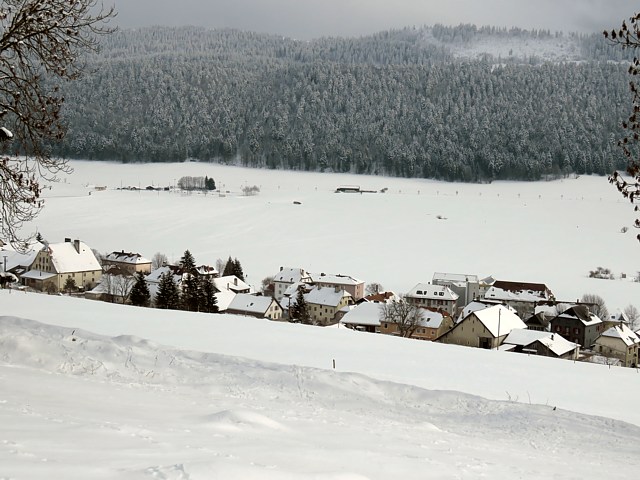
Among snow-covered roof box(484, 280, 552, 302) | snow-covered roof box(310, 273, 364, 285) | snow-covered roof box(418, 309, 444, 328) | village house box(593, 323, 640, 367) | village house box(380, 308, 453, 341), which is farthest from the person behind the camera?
snow-covered roof box(310, 273, 364, 285)

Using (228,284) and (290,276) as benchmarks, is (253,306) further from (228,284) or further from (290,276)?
(290,276)

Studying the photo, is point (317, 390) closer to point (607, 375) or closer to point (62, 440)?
point (62, 440)

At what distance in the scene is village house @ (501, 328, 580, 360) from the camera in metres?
32.2

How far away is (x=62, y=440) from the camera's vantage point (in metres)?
5.11

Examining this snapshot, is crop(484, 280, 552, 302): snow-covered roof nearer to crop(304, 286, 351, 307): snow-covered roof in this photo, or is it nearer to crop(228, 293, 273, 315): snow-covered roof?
crop(304, 286, 351, 307): snow-covered roof

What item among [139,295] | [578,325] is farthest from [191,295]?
[578,325]

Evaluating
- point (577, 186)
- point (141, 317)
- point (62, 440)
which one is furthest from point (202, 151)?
point (62, 440)

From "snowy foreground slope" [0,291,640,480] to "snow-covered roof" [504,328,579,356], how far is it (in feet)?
56.2

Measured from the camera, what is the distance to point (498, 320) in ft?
118

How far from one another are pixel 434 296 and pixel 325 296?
9.20 metres

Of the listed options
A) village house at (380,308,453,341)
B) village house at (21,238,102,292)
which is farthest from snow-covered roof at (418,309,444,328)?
village house at (21,238,102,292)

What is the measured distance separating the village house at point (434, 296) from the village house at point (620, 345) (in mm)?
15249

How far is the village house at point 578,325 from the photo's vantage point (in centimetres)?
4172

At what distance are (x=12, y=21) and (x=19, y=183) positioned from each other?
7.33ft
